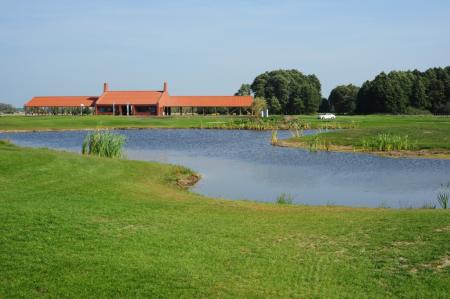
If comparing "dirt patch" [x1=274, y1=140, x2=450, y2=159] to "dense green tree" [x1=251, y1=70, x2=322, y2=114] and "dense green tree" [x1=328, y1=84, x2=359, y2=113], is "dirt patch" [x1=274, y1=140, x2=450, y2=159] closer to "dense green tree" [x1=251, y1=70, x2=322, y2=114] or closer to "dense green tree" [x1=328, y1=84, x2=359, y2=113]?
"dense green tree" [x1=251, y1=70, x2=322, y2=114]

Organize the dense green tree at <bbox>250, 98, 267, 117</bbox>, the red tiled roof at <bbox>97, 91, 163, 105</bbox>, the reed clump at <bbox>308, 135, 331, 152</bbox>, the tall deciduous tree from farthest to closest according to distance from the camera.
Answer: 1. the red tiled roof at <bbox>97, 91, 163, 105</bbox>
2. the tall deciduous tree
3. the dense green tree at <bbox>250, 98, 267, 117</bbox>
4. the reed clump at <bbox>308, 135, 331, 152</bbox>

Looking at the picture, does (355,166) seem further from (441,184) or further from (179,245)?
(179,245)

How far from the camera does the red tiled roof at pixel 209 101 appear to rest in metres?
102

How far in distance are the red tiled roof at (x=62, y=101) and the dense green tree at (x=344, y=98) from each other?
5093 centimetres

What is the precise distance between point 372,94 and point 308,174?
78.5 metres

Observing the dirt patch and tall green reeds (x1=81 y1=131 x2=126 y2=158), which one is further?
the dirt patch

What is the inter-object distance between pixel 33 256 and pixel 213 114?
325 feet

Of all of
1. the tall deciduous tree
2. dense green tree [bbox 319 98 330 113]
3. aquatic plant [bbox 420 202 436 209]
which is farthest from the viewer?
dense green tree [bbox 319 98 330 113]

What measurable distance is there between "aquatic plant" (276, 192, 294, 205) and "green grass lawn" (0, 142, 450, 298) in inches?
123

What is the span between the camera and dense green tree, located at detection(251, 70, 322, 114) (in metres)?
112

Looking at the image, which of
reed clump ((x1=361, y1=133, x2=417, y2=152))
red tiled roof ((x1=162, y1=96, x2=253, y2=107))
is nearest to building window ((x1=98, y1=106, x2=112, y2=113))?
red tiled roof ((x1=162, y1=96, x2=253, y2=107))

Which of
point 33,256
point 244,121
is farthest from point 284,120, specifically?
point 33,256

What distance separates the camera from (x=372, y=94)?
102 meters

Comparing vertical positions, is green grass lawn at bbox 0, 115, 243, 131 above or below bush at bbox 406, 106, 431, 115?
below
